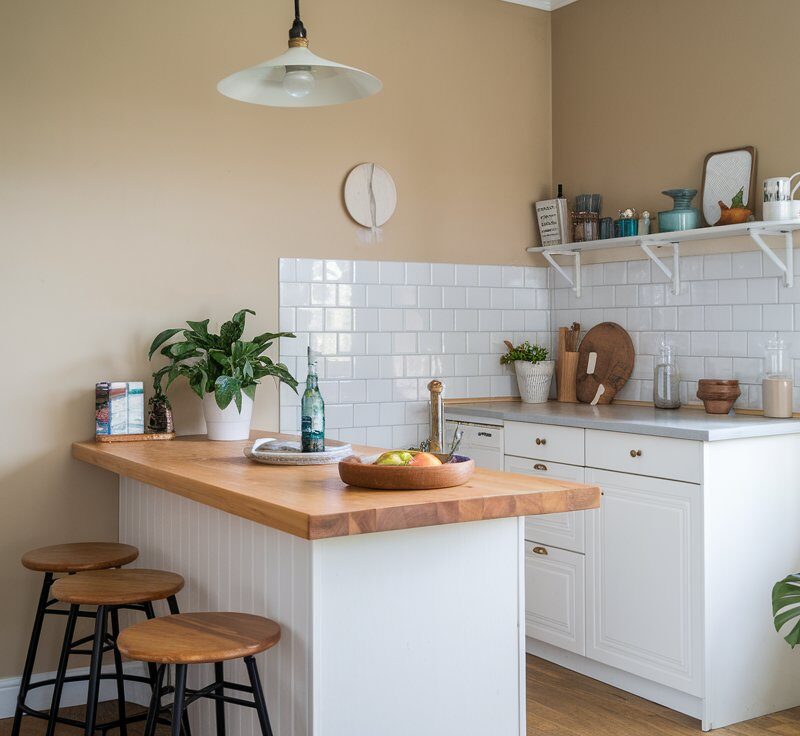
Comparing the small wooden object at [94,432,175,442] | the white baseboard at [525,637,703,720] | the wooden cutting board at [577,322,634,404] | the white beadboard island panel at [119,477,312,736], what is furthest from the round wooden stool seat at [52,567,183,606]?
the wooden cutting board at [577,322,634,404]

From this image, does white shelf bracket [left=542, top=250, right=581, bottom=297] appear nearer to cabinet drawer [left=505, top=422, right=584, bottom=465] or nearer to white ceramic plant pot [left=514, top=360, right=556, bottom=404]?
white ceramic plant pot [left=514, top=360, right=556, bottom=404]

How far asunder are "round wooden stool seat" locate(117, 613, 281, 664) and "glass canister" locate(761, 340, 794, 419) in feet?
7.50

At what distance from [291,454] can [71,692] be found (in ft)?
5.27

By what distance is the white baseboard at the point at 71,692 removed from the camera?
365 centimetres

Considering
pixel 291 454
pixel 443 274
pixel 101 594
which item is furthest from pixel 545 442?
pixel 101 594

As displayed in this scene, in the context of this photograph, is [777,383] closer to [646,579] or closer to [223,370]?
[646,579]

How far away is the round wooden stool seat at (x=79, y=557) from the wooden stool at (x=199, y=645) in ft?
2.78

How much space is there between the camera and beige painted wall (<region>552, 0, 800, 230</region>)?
388 cm

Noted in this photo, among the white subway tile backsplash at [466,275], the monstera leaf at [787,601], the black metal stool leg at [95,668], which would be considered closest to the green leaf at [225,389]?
the black metal stool leg at [95,668]

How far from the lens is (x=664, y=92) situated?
4.38 metres

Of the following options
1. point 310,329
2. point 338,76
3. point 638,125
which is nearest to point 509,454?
point 310,329

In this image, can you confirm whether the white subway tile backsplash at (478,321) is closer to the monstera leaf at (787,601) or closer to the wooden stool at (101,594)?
the monstera leaf at (787,601)

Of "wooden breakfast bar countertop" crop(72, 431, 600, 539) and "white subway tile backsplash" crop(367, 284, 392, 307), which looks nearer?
"wooden breakfast bar countertop" crop(72, 431, 600, 539)

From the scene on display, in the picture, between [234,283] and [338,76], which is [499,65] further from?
[338,76]
